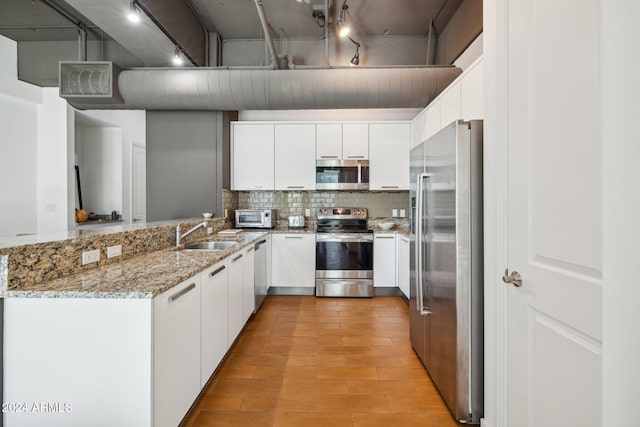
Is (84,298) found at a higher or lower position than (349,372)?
higher

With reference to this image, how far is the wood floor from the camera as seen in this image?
5.91 feet

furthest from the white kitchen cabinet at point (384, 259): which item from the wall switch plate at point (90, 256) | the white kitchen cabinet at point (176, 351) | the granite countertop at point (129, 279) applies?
the wall switch plate at point (90, 256)

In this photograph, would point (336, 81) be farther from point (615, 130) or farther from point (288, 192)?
point (615, 130)

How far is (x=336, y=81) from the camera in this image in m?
3.20

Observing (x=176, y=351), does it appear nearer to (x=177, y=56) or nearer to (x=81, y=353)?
(x=81, y=353)

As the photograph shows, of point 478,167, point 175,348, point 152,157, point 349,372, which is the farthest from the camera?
point 152,157

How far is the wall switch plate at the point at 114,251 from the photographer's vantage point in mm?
1850

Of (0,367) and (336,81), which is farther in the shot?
(336,81)

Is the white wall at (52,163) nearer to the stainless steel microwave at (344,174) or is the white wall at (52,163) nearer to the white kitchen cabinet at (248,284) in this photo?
the white kitchen cabinet at (248,284)

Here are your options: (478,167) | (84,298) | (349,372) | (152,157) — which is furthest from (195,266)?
(152,157)

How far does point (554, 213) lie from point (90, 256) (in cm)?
229

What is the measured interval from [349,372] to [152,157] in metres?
3.52

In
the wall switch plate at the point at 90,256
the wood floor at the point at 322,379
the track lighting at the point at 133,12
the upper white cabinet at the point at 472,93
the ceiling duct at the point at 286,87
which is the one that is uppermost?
the track lighting at the point at 133,12

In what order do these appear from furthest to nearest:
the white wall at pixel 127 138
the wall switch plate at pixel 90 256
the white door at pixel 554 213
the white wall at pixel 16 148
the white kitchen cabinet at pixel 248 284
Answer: the white wall at pixel 127 138 < the white wall at pixel 16 148 < the white kitchen cabinet at pixel 248 284 < the wall switch plate at pixel 90 256 < the white door at pixel 554 213
